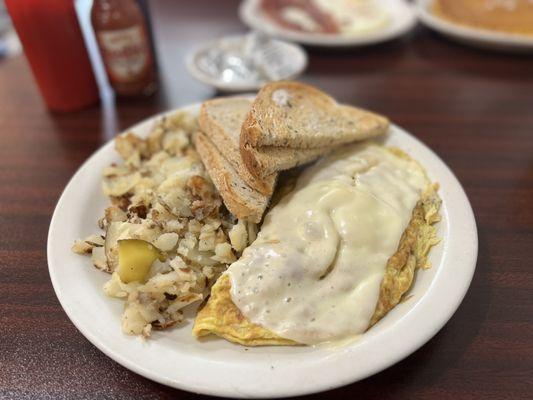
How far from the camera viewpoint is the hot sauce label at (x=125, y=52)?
2.14 meters

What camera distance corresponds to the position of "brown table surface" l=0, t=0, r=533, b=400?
1.16 metres

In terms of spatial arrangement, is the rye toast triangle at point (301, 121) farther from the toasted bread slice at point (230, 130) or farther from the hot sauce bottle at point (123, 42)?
the hot sauce bottle at point (123, 42)

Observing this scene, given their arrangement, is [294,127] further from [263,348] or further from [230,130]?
[263,348]

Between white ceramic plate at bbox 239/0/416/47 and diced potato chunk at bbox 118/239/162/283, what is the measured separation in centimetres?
206

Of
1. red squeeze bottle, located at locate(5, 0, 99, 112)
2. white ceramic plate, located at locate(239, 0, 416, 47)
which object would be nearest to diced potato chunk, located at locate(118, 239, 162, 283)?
red squeeze bottle, located at locate(5, 0, 99, 112)

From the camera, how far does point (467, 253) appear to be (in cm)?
127

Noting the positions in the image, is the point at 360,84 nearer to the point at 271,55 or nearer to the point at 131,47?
the point at 271,55

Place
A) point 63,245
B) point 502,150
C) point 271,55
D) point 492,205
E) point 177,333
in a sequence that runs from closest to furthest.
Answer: point 177,333 → point 63,245 → point 492,205 → point 502,150 → point 271,55

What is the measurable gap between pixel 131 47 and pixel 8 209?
3.28ft

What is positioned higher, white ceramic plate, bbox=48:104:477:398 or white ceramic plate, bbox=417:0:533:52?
white ceramic plate, bbox=48:104:477:398

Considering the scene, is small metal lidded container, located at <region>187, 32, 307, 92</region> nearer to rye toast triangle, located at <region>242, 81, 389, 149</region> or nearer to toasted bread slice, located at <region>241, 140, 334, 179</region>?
rye toast triangle, located at <region>242, 81, 389, 149</region>

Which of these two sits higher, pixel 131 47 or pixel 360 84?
pixel 131 47

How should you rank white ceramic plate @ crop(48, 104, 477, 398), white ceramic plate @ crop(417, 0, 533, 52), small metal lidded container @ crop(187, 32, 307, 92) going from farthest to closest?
1. white ceramic plate @ crop(417, 0, 533, 52)
2. small metal lidded container @ crop(187, 32, 307, 92)
3. white ceramic plate @ crop(48, 104, 477, 398)

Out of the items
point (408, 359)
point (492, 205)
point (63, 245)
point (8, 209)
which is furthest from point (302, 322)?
point (8, 209)
